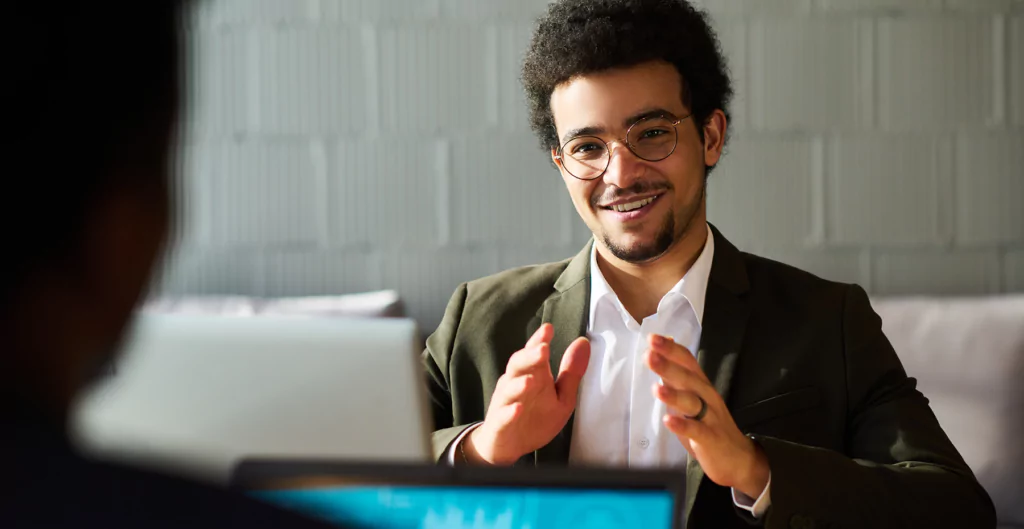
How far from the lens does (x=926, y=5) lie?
2359mm

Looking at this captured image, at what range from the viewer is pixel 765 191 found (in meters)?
2.40

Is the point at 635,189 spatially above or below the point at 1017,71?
below

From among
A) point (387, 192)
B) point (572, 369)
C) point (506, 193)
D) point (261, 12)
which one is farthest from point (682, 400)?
point (261, 12)

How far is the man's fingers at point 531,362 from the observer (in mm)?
1199

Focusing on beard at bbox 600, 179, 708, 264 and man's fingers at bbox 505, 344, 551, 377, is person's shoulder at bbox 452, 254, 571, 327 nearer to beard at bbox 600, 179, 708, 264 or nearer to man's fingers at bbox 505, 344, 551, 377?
beard at bbox 600, 179, 708, 264

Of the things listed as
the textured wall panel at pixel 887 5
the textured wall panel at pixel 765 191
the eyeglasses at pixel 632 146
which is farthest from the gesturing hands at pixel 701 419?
the textured wall panel at pixel 887 5

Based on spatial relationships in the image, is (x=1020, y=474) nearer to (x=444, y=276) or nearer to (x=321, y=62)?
(x=444, y=276)

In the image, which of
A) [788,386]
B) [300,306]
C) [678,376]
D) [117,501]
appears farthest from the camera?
[300,306]

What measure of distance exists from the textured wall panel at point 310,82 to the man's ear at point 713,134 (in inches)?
41.7

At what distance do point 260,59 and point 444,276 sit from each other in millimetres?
719

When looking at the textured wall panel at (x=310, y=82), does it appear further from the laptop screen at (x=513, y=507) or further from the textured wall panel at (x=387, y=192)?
the laptop screen at (x=513, y=507)

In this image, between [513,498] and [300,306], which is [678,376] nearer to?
[513,498]

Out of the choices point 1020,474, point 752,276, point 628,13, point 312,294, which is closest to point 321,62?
point 312,294

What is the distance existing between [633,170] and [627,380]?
324 mm
